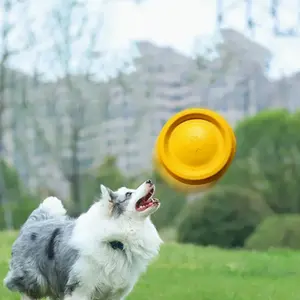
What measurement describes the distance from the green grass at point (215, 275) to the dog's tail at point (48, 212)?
0.89 m

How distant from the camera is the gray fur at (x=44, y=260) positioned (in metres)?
5.26

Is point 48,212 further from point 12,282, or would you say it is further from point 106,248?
point 106,248

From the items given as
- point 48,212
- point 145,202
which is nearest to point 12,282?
point 48,212

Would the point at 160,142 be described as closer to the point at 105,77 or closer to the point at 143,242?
the point at 143,242

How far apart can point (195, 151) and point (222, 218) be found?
23.1ft

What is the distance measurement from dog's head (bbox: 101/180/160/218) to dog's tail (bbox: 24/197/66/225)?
0.88 metres

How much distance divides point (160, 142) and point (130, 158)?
11784mm

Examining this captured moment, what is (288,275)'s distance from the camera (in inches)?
341

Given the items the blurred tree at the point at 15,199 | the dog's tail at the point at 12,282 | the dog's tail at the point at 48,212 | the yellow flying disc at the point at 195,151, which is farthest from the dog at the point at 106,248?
the blurred tree at the point at 15,199

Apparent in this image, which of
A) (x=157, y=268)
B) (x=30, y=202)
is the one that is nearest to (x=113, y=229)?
(x=157, y=268)

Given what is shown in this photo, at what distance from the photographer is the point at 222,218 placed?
43.6 feet

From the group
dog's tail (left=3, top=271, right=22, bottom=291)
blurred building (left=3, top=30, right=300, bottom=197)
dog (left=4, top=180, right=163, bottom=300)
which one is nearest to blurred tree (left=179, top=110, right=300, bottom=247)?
blurred building (left=3, top=30, right=300, bottom=197)

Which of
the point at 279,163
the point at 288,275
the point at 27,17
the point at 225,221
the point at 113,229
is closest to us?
the point at 113,229

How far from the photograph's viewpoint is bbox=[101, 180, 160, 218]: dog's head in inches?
201
